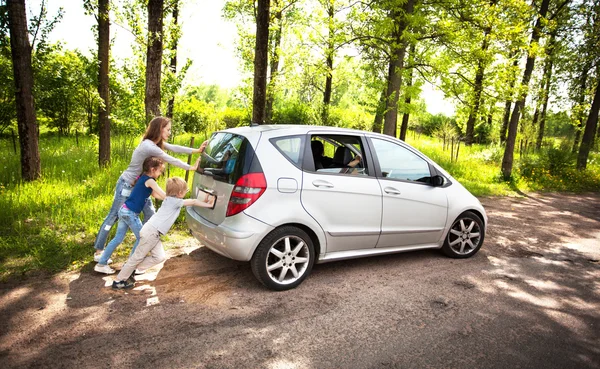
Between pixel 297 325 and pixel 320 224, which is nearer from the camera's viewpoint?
pixel 297 325

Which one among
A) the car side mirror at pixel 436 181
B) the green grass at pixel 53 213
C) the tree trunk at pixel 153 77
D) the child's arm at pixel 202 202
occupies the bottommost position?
the green grass at pixel 53 213

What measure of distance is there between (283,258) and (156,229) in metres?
1.38

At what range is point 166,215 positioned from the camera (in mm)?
4035

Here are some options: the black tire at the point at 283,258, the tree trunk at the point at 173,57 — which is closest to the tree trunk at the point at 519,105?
the tree trunk at the point at 173,57

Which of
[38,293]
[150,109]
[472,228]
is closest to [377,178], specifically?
[472,228]

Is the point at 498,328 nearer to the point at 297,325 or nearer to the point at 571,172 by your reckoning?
the point at 297,325

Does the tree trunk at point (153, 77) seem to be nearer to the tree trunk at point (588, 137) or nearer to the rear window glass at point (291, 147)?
the rear window glass at point (291, 147)

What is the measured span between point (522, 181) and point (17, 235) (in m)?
14.6

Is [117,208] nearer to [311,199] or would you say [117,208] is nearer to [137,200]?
[137,200]

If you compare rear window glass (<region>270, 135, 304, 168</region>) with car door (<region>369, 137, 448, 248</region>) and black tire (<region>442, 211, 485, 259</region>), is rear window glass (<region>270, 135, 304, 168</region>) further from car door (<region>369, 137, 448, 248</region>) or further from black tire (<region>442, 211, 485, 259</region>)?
black tire (<region>442, 211, 485, 259</region>)

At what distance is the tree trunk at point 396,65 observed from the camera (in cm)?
1052

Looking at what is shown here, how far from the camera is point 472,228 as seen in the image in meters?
5.64

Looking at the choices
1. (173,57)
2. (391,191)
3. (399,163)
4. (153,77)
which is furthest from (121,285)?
(173,57)

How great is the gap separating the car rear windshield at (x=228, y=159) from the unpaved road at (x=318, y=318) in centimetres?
127
